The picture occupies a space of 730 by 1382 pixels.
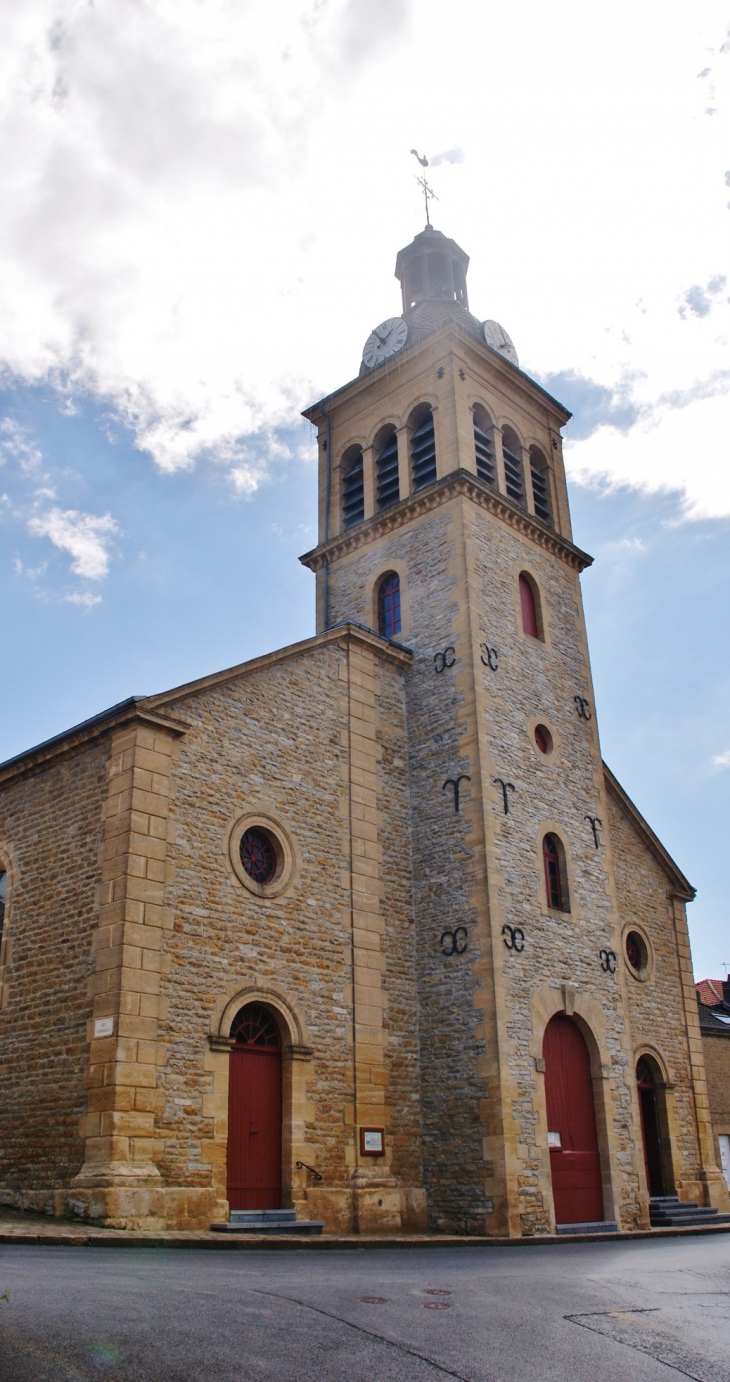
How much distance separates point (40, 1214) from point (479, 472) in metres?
14.0

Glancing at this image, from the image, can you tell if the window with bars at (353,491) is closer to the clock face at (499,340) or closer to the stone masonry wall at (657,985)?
the clock face at (499,340)

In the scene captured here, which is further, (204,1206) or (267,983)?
(267,983)

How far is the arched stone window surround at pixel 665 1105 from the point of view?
61.8 feet

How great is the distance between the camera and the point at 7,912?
14125 mm

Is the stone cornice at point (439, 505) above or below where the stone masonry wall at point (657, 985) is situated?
above

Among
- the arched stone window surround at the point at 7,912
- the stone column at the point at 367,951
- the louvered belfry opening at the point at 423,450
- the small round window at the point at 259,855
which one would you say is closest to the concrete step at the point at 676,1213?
the stone column at the point at 367,951

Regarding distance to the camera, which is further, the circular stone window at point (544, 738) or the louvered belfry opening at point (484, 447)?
the louvered belfry opening at point (484, 447)

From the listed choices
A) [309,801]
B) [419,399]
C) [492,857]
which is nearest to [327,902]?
[309,801]

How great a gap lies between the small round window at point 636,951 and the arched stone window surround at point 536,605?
19.2 feet

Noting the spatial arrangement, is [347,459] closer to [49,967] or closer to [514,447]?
[514,447]

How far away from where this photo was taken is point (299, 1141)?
13359mm

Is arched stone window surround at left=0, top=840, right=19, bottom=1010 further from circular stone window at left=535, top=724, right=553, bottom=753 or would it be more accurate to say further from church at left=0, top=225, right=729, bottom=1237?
circular stone window at left=535, top=724, right=553, bottom=753

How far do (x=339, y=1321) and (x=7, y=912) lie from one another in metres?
9.61

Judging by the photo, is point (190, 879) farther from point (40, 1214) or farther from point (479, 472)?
point (479, 472)
